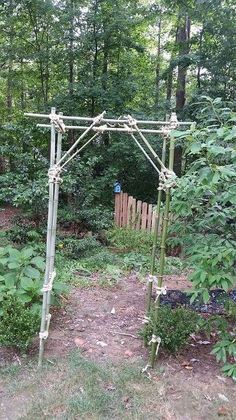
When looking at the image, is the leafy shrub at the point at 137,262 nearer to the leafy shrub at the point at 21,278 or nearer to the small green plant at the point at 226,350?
the leafy shrub at the point at 21,278

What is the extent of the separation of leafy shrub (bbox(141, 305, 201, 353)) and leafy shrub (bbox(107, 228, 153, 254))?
264 centimetres

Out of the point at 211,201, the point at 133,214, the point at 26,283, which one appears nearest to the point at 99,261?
the point at 133,214

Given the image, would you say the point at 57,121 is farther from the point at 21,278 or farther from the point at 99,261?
the point at 99,261

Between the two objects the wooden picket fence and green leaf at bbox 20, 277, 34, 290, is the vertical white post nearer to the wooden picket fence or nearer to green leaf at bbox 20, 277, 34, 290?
green leaf at bbox 20, 277, 34, 290

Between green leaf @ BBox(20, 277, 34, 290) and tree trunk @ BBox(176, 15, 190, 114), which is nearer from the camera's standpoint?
green leaf @ BBox(20, 277, 34, 290)

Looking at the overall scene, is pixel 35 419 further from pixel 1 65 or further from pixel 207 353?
pixel 1 65

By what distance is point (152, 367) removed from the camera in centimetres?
261

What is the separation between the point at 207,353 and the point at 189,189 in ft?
4.45

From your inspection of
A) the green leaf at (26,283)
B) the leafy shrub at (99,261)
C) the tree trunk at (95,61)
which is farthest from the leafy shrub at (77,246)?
the tree trunk at (95,61)

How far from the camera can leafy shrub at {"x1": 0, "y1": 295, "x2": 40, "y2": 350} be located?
2.59 m

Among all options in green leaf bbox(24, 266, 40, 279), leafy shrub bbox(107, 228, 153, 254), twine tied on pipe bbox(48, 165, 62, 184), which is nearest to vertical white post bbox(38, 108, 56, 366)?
twine tied on pipe bbox(48, 165, 62, 184)

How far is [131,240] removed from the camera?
5.77 meters

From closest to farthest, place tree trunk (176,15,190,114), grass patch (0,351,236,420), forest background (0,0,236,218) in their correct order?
grass patch (0,351,236,420), forest background (0,0,236,218), tree trunk (176,15,190,114)

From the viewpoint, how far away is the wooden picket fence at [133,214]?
244 inches
